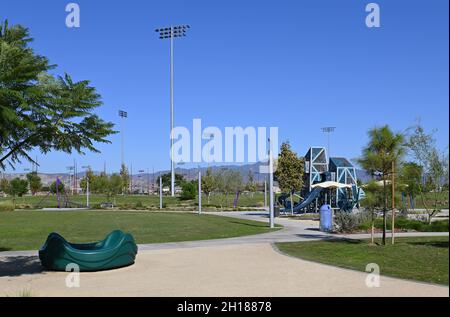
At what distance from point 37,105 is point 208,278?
5.21 meters

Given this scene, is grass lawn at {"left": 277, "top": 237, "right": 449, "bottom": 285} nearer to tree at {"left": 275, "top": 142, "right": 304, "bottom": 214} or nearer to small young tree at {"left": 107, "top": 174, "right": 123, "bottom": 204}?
tree at {"left": 275, "top": 142, "right": 304, "bottom": 214}

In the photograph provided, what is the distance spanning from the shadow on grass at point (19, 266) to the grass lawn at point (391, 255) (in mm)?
7366

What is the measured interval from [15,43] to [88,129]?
2309 millimetres

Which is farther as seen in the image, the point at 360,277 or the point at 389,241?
the point at 389,241

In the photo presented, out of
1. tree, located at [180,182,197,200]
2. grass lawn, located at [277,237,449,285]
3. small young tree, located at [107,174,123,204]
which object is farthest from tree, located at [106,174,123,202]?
grass lawn, located at [277,237,449,285]

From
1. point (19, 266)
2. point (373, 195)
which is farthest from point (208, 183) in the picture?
point (19, 266)

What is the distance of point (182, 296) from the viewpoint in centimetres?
892

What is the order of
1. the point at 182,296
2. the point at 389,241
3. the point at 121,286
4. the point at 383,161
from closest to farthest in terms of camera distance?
1. the point at 182,296
2. the point at 121,286
3. the point at 383,161
4. the point at 389,241

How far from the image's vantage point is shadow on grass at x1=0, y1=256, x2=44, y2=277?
39.8 ft

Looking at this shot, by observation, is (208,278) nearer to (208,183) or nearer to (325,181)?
(325,181)

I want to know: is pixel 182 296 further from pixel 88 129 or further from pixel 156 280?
pixel 88 129

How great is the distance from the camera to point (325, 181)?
4109 cm

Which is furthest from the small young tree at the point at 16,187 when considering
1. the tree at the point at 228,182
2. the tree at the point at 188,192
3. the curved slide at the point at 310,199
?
the curved slide at the point at 310,199
